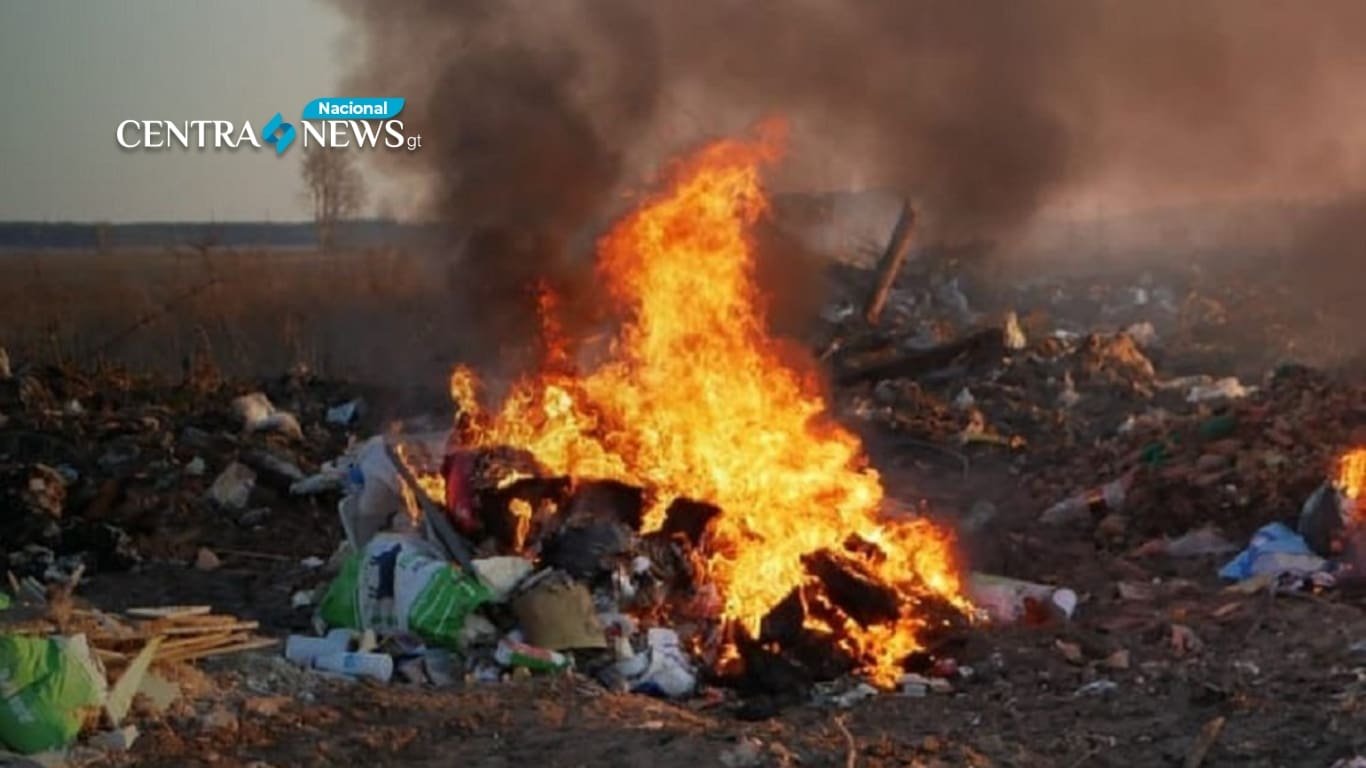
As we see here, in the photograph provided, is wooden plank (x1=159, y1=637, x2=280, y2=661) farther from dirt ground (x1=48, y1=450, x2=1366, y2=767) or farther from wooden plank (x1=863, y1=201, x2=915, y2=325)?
wooden plank (x1=863, y1=201, x2=915, y2=325)

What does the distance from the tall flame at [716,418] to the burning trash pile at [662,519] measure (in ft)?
0.04

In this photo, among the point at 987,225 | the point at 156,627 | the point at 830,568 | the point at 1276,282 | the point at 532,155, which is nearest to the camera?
the point at 156,627

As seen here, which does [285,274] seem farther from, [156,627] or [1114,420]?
[156,627]

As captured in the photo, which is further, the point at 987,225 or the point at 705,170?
the point at 987,225

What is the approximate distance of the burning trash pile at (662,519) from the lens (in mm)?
7133

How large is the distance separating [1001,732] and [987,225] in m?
7.53

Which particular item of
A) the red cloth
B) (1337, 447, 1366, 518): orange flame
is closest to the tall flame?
the red cloth

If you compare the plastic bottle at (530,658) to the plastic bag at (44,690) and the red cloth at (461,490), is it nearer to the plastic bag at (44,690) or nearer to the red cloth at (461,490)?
the red cloth at (461,490)

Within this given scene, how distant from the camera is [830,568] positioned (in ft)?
25.1

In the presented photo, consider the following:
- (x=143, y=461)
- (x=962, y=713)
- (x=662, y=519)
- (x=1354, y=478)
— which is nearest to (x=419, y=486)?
(x=662, y=519)

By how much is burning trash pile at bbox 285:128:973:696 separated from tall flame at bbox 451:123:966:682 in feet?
0.04

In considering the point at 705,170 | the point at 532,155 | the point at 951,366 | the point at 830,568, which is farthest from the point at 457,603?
the point at 951,366

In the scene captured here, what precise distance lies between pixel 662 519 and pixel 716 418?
79 centimetres

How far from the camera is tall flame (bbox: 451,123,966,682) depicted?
Result: 7996 mm
